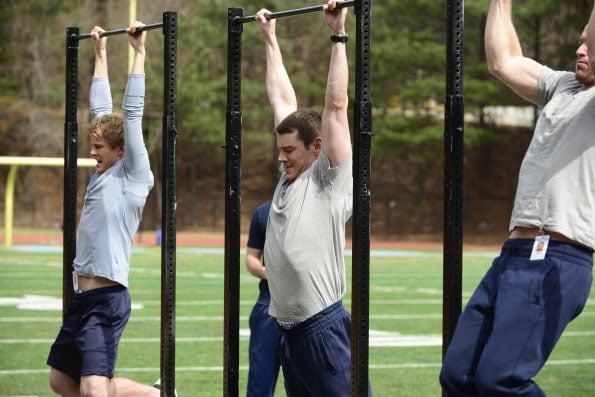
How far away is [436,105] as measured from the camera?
47594 millimetres

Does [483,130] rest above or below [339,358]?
above

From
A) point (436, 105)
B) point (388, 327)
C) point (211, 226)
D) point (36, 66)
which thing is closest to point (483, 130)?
point (436, 105)

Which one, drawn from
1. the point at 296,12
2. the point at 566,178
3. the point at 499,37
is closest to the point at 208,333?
the point at 296,12

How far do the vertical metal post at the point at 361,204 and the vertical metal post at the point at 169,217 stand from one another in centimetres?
178

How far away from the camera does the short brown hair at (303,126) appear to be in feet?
21.4

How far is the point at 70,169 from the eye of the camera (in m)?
8.38

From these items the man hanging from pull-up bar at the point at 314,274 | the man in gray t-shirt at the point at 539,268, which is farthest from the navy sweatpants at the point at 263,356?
the man in gray t-shirt at the point at 539,268

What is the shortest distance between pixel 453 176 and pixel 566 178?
0.77 m

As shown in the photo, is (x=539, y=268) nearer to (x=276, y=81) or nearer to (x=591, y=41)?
(x=591, y=41)

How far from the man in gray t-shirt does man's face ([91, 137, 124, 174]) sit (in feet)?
10.0

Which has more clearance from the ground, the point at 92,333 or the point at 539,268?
the point at 539,268

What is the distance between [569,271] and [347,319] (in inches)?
65.6

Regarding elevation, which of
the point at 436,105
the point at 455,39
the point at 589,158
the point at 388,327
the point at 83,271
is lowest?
the point at 388,327

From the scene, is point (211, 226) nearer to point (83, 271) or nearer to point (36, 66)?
point (36, 66)
